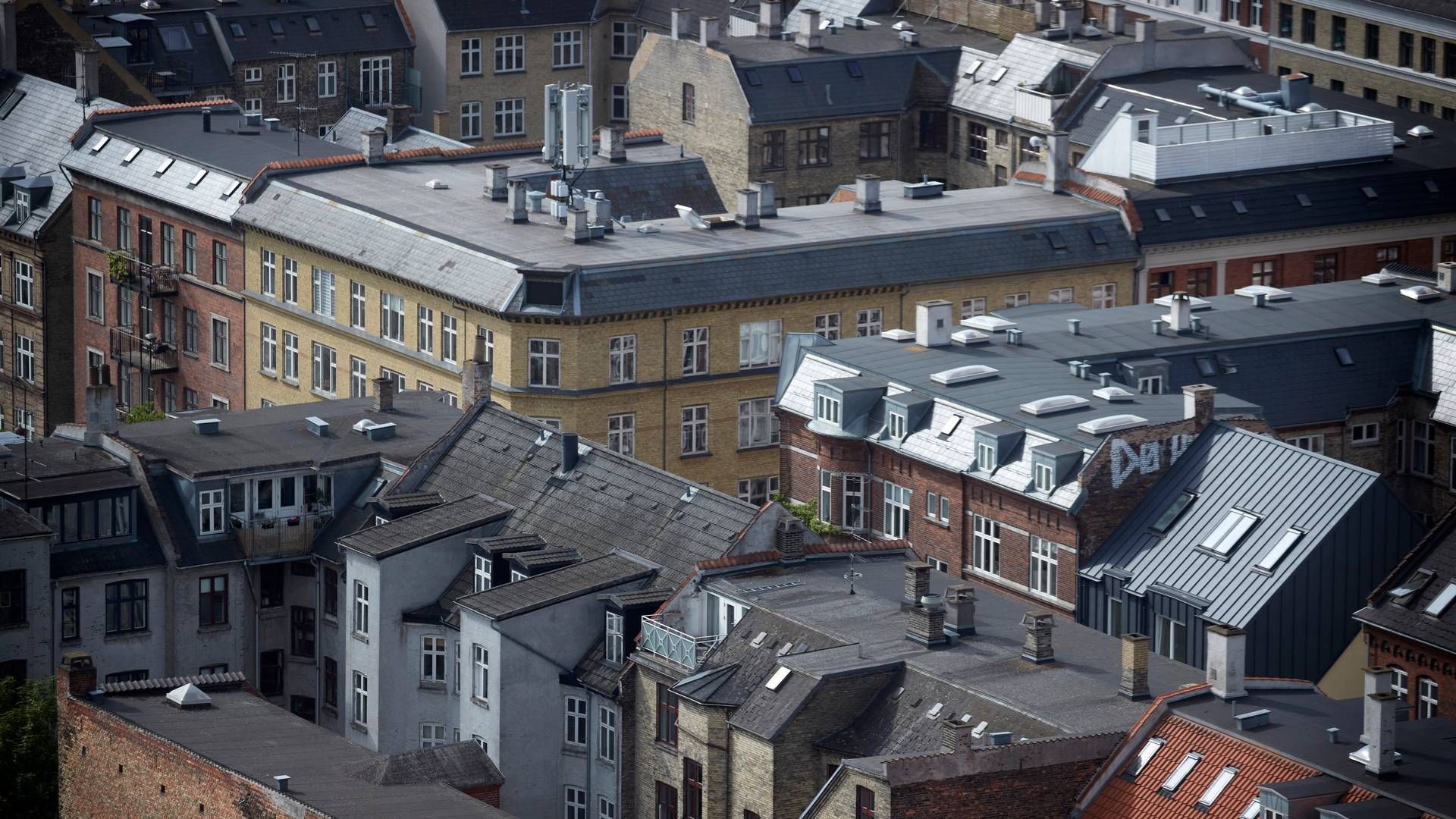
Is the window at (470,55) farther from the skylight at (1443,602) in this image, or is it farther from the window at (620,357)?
the skylight at (1443,602)

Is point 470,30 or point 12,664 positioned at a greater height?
point 470,30

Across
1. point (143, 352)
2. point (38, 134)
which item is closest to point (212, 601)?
point (143, 352)

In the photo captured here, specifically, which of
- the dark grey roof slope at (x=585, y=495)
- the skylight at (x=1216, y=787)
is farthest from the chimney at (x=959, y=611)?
Result: the skylight at (x=1216, y=787)

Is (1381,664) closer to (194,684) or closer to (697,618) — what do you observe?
(697,618)

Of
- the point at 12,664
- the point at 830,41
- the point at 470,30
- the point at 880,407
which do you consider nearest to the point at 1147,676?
the point at 880,407

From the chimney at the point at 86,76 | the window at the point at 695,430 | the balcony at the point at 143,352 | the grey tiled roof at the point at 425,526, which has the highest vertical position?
the chimney at the point at 86,76

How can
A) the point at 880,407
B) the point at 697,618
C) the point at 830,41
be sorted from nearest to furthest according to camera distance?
the point at 697,618, the point at 880,407, the point at 830,41
